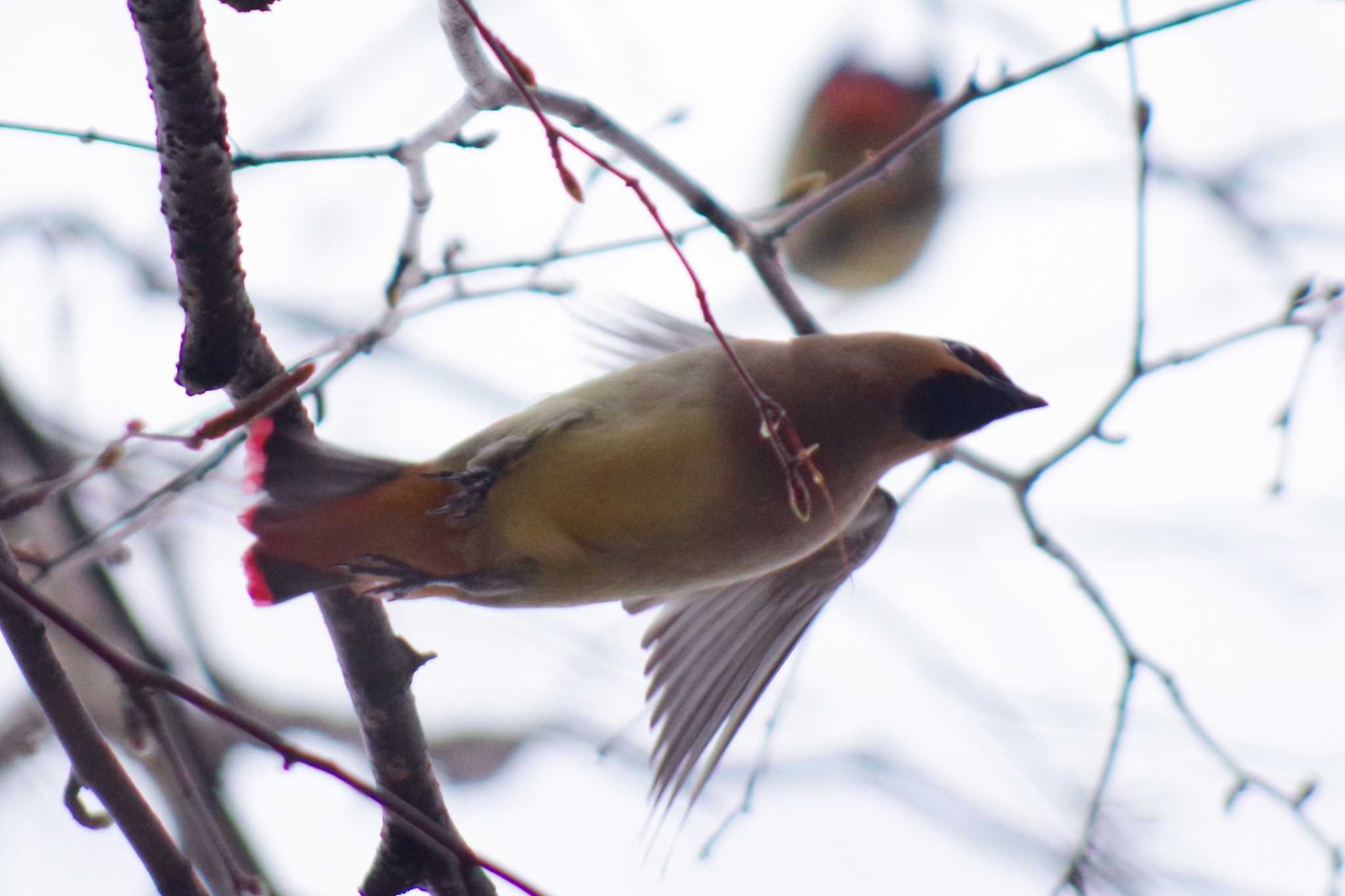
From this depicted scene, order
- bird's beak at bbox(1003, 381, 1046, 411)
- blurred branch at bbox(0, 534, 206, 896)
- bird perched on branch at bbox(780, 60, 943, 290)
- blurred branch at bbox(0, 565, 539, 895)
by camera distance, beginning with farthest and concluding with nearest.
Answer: bird perched on branch at bbox(780, 60, 943, 290) → bird's beak at bbox(1003, 381, 1046, 411) → blurred branch at bbox(0, 534, 206, 896) → blurred branch at bbox(0, 565, 539, 895)

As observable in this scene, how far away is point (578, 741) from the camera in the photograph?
4.68 m

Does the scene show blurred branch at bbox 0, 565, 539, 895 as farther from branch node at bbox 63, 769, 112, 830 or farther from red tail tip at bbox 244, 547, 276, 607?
red tail tip at bbox 244, 547, 276, 607

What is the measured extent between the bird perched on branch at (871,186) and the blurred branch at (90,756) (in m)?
4.39

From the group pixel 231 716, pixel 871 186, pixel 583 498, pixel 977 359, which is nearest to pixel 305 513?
pixel 583 498

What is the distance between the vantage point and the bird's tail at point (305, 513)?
2607 mm

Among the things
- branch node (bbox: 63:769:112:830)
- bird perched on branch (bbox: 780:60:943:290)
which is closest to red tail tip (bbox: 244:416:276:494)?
branch node (bbox: 63:769:112:830)

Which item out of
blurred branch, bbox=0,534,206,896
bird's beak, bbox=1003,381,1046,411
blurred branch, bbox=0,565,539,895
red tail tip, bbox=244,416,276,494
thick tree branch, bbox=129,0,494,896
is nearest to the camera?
blurred branch, bbox=0,565,539,895

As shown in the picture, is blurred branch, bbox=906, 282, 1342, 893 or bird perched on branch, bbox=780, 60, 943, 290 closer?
blurred branch, bbox=906, 282, 1342, 893

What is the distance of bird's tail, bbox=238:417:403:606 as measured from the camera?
2607 millimetres

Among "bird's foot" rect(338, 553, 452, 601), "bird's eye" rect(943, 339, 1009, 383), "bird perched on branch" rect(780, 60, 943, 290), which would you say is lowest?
"bird's foot" rect(338, 553, 452, 601)

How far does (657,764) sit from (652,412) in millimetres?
897

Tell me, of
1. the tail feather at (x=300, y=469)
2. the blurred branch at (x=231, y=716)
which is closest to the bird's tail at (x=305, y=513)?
the tail feather at (x=300, y=469)

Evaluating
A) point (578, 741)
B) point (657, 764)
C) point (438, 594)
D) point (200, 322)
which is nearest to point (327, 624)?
point (438, 594)

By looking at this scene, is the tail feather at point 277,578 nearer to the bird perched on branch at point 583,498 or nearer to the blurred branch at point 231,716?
the bird perched on branch at point 583,498
